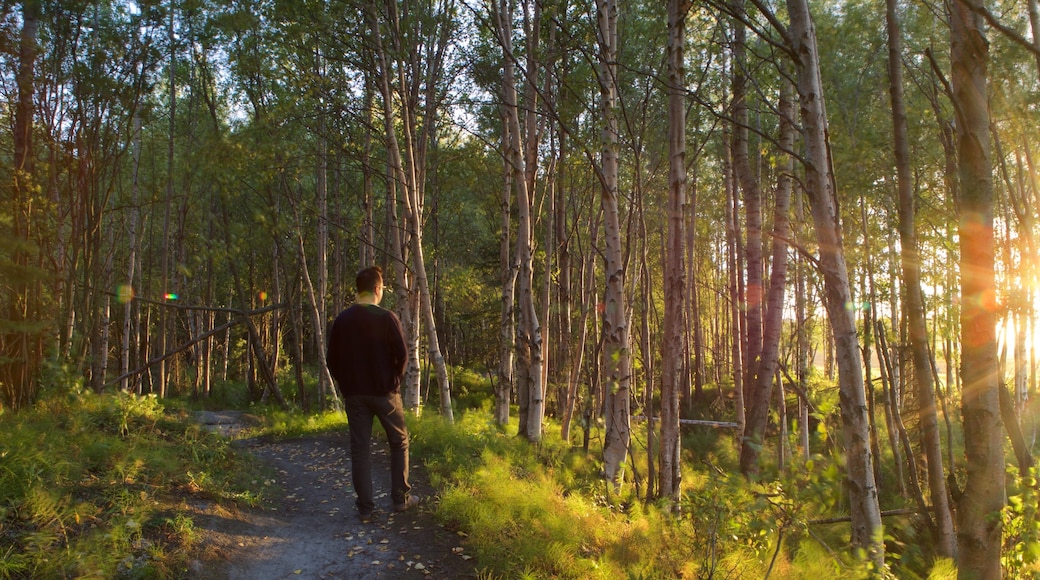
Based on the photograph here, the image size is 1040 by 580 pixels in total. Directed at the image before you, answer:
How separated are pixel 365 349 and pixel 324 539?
1516 mm

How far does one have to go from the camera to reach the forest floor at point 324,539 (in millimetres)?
4016

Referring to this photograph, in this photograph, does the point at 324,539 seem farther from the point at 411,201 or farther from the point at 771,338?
the point at 411,201

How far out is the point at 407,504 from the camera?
506cm

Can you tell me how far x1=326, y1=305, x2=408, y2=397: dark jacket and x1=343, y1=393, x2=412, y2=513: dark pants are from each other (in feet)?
0.31

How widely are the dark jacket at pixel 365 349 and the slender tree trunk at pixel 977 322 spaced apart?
3.56 m

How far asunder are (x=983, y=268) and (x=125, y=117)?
10.3 m

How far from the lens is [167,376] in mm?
20891

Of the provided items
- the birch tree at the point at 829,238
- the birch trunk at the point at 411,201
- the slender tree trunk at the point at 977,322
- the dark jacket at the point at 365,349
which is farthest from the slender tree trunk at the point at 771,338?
the dark jacket at the point at 365,349

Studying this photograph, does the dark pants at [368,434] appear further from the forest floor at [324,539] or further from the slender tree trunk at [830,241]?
the slender tree trunk at [830,241]

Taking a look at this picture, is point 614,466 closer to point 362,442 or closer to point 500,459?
point 500,459

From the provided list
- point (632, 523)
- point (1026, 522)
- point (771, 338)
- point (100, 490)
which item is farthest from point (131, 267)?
point (1026, 522)

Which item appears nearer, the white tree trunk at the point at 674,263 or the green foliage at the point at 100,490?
the green foliage at the point at 100,490

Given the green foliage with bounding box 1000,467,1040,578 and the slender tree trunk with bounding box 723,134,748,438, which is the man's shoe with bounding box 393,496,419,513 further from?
the green foliage with bounding box 1000,467,1040,578

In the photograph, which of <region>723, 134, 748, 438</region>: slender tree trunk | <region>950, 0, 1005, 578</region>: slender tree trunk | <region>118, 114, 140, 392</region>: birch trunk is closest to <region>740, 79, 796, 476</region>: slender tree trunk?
<region>723, 134, 748, 438</region>: slender tree trunk
